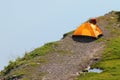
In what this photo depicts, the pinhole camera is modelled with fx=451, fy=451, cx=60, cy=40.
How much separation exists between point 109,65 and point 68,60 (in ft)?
18.7

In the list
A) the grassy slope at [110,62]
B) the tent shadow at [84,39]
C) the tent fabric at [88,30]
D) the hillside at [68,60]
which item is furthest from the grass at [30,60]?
the grassy slope at [110,62]

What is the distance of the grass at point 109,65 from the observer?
1748 inches

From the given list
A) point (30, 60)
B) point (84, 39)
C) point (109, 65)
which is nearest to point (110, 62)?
point (109, 65)

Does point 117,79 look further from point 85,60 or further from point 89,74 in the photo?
point 85,60

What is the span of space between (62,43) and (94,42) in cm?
436

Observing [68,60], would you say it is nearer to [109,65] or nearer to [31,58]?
[109,65]

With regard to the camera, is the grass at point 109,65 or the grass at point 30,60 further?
the grass at point 30,60

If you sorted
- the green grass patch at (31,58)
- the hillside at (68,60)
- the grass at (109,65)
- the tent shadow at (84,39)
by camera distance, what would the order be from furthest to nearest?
the tent shadow at (84,39), the green grass patch at (31,58), the hillside at (68,60), the grass at (109,65)

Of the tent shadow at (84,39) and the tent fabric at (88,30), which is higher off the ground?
the tent fabric at (88,30)

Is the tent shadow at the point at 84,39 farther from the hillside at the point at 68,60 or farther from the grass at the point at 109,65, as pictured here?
the grass at the point at 109,65

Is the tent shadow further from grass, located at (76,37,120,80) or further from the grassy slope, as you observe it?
grass, located at (76,37,120,80)

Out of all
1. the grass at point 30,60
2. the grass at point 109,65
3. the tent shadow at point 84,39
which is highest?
the tent shadow at point 84,39

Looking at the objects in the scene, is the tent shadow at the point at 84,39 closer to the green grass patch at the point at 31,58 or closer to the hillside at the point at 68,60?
the hillside at the point at 68,60

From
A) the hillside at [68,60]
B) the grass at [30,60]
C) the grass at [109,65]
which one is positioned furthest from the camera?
the grass at [30,60]
